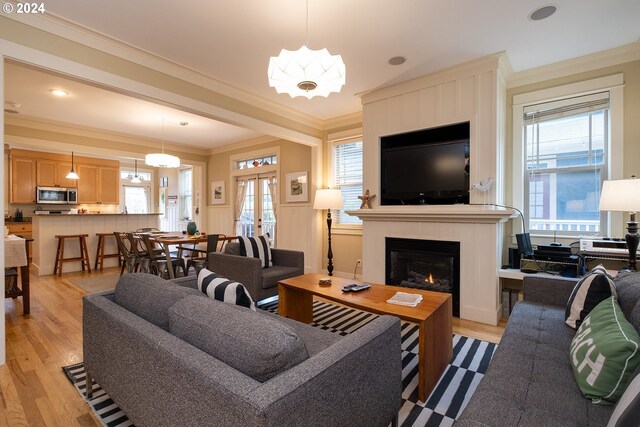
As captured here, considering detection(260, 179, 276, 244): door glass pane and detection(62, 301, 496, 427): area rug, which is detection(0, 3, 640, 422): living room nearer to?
detection(62, 301, 496, 427): area rug

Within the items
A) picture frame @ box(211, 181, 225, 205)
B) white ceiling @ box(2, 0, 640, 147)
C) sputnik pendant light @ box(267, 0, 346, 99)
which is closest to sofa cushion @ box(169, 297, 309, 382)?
sputnik pendant light @ box(267, 0, 346, 99)

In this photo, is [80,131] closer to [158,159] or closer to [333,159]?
[158,159]

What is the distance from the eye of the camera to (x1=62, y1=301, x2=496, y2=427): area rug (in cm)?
174

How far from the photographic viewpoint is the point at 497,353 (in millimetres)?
1612

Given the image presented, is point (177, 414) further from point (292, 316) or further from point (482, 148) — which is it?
point (482, 148)

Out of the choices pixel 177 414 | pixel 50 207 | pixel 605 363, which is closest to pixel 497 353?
pixel 605 363

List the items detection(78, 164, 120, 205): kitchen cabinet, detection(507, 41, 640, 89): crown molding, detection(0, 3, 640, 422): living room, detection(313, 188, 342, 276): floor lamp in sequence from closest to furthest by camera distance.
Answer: detection(0, 3, 640, 422): living room → detection(507, 41, 640, 89): crown molding → detection(313, 188, 342, 276): floor lamp → detection(78, 164, 120, 205): kitchen cabinet

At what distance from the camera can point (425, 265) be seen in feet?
12.2

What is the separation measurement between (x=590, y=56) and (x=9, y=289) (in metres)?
6.85

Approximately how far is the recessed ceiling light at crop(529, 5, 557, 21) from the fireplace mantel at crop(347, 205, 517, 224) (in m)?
1.68

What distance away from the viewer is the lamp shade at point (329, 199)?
4785mm

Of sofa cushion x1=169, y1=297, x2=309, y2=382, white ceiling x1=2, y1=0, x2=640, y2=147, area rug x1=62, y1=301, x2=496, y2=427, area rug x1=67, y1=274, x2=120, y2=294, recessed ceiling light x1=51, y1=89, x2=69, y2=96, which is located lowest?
area rug x1=62, y1=301, x2=496, y2=427

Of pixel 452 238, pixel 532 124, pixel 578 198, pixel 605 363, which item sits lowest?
pixel 605 363

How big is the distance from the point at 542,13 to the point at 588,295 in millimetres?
2265
